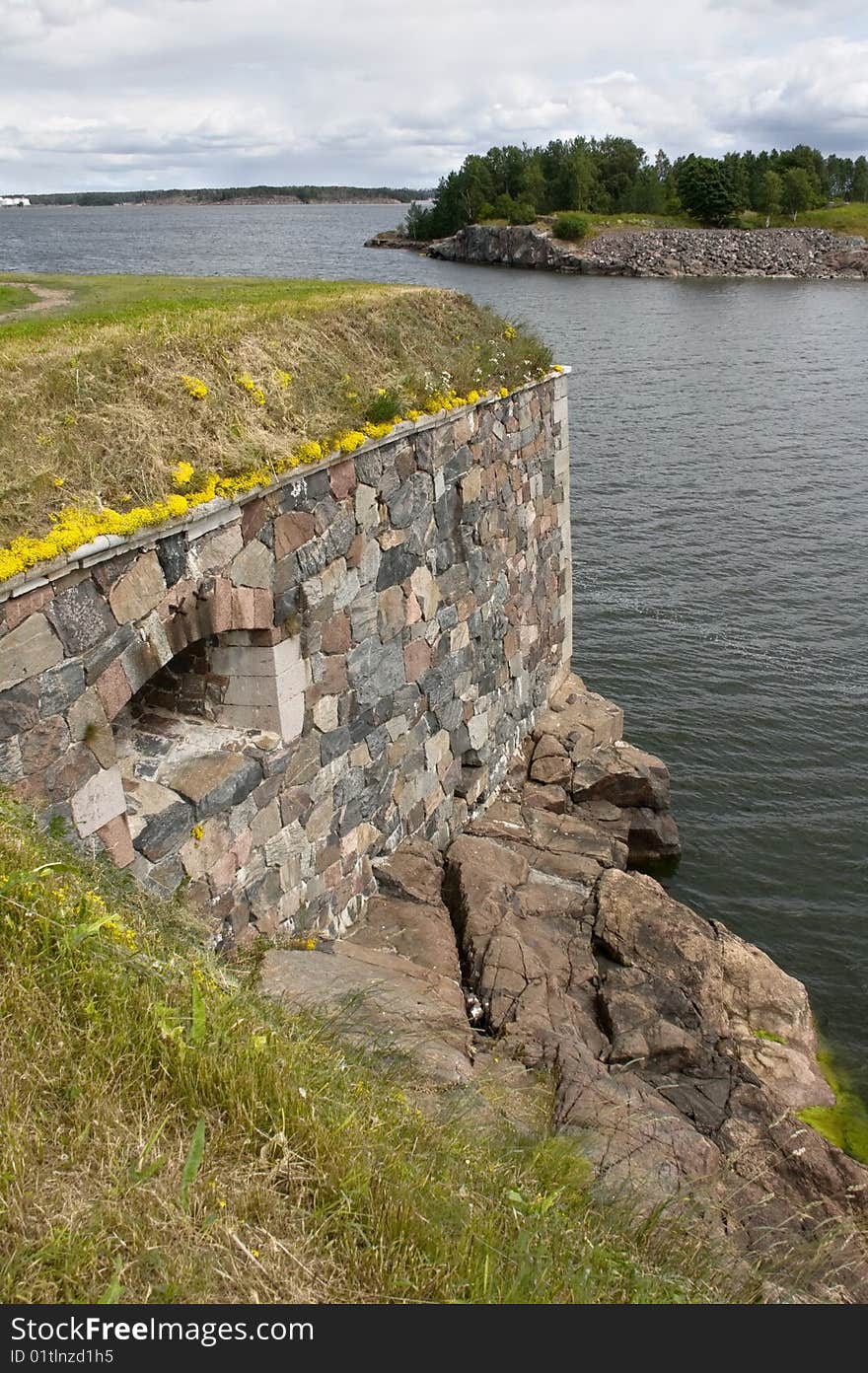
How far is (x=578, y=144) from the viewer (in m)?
106

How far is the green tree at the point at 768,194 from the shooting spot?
9469cm

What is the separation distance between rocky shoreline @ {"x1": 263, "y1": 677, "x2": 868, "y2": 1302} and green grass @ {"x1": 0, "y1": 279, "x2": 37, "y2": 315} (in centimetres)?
803

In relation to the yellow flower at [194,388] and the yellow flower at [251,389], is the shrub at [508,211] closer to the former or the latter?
the yellow flower at [251,389]

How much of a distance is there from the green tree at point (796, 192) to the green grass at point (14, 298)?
97.5 meters

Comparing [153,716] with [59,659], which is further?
[153,716]

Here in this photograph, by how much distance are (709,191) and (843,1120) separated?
3922 inches

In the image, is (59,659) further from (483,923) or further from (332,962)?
(483,923)

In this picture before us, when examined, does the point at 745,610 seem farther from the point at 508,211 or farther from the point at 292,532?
the point at 508,211

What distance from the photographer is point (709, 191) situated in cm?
9394

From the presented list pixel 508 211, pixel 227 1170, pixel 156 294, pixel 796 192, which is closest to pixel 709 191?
pixel 796 192

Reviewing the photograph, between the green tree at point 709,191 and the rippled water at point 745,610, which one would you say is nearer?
the rippled water at point 745,610

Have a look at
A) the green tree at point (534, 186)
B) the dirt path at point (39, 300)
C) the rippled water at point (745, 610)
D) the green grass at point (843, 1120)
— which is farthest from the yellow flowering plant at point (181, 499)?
the green tree at point (534, 186)

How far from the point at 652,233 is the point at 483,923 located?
8775cm

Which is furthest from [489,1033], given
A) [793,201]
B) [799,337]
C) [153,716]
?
[793,201]
